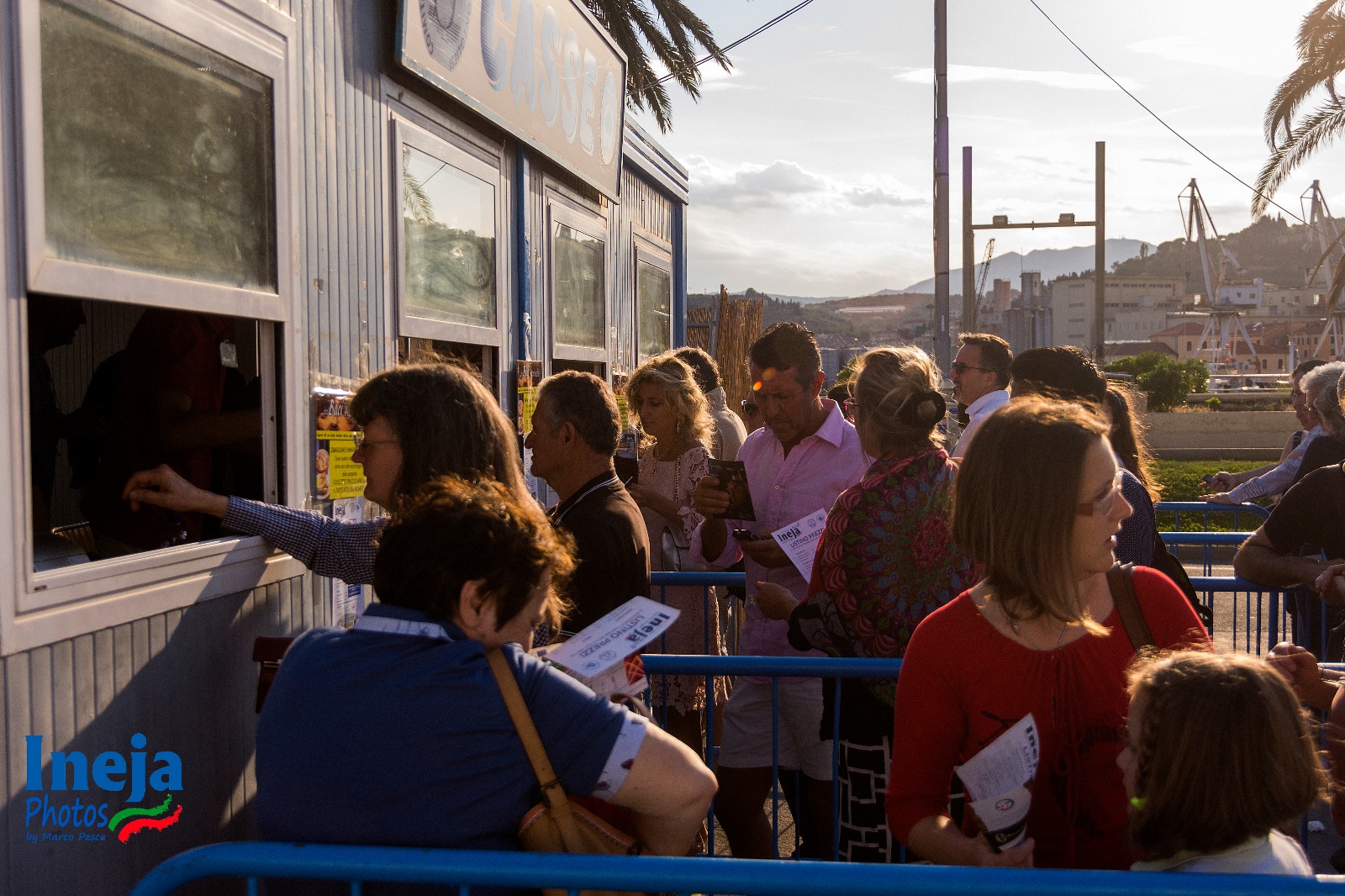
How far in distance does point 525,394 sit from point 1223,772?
4.40m

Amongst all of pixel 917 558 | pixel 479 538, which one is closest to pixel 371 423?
pixel 479 538

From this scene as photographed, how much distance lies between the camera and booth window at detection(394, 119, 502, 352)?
4266 millimetres

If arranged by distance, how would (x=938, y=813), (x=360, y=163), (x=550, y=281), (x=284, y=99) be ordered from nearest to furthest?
(x=938, y=813), (x=284, y=99), (x=360, y=163), (x=550, y=281)

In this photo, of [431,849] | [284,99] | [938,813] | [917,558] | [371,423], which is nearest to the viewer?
[431,849]

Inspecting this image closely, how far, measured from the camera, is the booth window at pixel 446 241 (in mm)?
4266

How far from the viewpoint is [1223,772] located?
71.6 inches

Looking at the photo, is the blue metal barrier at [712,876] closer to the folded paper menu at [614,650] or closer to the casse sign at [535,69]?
the folded paper menu at [614,650]

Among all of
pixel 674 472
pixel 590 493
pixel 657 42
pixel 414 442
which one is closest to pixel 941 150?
pixel 657 42

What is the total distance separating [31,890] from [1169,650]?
239cm

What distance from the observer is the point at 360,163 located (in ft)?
12.6

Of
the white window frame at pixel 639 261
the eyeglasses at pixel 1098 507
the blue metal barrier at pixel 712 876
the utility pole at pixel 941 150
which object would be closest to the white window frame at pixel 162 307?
the blue metal barrier at pixel 712 876

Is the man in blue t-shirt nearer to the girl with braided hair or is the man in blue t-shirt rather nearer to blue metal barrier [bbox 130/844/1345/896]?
blue metal barrier [bbox 130/844/1345/896]

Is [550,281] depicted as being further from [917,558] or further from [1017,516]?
[1017,516]

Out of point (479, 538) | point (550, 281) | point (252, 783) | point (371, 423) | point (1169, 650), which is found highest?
point (550, 281)
